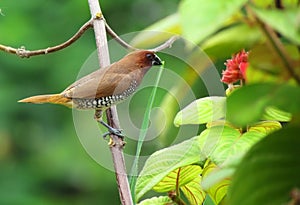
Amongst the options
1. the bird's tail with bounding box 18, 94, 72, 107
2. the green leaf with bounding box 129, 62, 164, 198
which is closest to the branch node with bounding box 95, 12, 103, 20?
the green leaf with bounding box 129, 62, 164, 198

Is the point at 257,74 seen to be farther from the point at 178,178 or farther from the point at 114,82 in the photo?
the point at 114,82

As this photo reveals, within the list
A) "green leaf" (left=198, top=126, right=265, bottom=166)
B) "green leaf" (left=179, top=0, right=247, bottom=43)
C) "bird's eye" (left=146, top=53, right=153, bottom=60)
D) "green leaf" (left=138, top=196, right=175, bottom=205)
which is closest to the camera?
"green leaf" (left=179, top=0, right=247, bottom=43)

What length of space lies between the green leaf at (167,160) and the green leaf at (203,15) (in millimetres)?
179

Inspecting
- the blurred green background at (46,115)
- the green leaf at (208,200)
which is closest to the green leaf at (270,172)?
the green leaf at (208,200)

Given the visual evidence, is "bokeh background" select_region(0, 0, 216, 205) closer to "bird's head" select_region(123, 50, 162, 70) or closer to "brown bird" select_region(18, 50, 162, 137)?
"brown bird" select_region(18, 50, 162, 137)

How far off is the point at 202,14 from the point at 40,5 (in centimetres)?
410

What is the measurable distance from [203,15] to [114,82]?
0.42m

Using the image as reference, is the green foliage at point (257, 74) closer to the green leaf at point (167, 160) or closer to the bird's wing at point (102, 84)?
the green leaf at point (167, 160)

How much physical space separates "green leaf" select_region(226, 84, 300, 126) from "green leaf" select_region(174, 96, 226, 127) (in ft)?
0.43

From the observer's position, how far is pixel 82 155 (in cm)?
385

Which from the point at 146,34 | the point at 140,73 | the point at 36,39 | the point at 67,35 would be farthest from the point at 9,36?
the point at 146,34

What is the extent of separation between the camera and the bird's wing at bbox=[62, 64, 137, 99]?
690 millimetres

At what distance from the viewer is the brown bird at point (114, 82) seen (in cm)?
67

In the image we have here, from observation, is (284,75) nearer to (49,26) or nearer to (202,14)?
(202,14)
